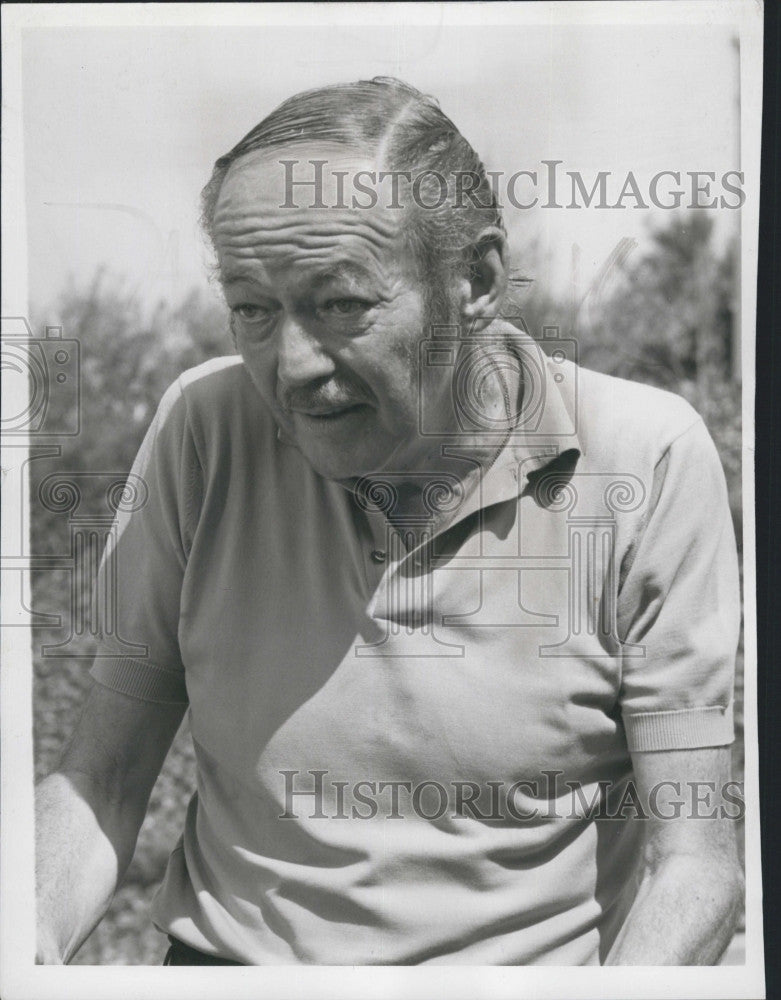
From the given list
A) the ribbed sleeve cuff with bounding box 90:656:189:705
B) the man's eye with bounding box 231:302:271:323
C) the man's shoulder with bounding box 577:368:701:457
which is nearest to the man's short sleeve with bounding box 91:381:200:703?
the ribbed sleeve cuff with bounding box 90:656:189:705

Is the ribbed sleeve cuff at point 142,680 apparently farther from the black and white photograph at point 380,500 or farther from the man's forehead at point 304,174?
the man's forehead at point 304,174

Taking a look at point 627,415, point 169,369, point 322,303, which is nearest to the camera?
point 322,303

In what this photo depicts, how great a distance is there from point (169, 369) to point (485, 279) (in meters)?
0.68

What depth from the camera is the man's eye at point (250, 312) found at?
84.1 inches

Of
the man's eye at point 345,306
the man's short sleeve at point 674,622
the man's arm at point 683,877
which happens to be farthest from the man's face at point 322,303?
the man's arm at point 683,877

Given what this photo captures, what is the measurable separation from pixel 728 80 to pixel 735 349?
1.82ft

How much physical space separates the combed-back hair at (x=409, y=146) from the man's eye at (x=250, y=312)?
0.53ft

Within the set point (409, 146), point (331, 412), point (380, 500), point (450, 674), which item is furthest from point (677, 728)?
point (409, 146)

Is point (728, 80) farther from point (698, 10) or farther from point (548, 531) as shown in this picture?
point (548, 531)

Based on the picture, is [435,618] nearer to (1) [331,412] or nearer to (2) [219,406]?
(1) [331,412]

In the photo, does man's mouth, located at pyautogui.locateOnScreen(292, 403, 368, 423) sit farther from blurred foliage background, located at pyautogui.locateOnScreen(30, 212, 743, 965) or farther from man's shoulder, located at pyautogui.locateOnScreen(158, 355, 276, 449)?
blurred foliage background, located at pyautogui.locateOnScreen(30, 212, 743, 965)

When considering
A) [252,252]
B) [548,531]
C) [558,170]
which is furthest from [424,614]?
[558,170]

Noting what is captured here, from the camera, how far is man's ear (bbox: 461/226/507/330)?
2.18 metres

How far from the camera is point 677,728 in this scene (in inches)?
86.0
